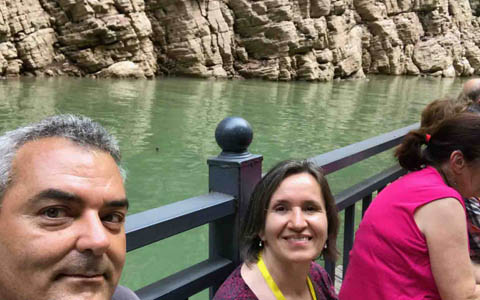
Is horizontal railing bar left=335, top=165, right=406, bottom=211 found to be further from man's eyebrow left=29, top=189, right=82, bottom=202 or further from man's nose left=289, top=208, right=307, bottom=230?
man's eyebrow left=29, top=189, right=82, bottom=202

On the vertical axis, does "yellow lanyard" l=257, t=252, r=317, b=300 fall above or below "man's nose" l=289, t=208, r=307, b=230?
below

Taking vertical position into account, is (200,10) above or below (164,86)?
above

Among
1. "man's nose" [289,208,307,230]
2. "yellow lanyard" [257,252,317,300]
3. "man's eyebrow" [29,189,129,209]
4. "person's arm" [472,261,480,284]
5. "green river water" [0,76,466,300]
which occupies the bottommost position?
"green river water" [0,76,466,300]

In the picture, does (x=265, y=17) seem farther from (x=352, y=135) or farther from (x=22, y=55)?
(x=352, y=135)

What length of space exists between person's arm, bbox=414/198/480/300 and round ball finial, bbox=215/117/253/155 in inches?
28.8

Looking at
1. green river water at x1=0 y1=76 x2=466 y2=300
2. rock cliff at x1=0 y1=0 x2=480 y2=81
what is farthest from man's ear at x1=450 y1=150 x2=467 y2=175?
rock cliff at x1=0 y1=0 x2=480 y2=81

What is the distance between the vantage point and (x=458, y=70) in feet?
144

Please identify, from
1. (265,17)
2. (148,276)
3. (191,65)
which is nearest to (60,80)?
(191,65)

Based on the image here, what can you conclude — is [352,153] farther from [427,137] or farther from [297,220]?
[297,220]

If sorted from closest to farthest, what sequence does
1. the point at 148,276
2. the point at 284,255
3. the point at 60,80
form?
the point at 284,255, the point at 148,276, the point at 60,80

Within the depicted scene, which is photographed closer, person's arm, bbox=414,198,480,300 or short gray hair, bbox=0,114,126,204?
short gray hair, bbox=0,114,126,204

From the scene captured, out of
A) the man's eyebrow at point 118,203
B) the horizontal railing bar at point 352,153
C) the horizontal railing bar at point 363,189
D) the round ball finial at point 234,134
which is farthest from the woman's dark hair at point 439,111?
the man's eyebrow at point 118,203

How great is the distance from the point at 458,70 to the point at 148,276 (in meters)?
45.1

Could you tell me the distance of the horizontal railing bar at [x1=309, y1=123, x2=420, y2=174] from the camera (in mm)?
2135
